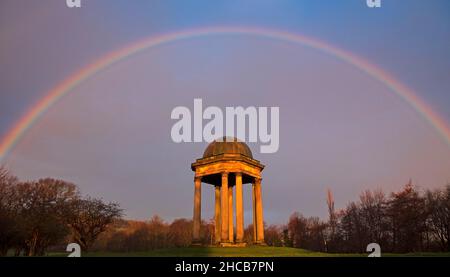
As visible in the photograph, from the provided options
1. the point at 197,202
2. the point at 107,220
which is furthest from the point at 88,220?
the point at 197,202

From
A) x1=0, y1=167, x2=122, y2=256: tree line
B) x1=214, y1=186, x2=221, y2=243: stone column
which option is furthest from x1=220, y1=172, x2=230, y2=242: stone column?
x1=0, y1=167, x2=122, y2=256: tree line

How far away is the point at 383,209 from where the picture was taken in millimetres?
72250

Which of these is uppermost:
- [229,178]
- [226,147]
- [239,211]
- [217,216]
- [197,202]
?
[226,147]

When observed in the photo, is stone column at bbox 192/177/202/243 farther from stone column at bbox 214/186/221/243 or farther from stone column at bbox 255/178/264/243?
stone column at bbox 255/178/264/243

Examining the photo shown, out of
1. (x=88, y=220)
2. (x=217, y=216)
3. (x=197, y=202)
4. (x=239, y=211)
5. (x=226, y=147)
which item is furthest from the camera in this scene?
(x=88, y=220)

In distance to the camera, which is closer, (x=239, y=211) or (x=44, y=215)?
(x=239, y=211)

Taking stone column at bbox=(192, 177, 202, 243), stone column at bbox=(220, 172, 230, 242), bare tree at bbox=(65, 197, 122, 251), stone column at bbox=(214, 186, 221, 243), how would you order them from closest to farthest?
stone column at bbox=(220, 172, 230, 242) < stone column at bbox=(192, 177, 202, 243) < stone column at bbox=(214, 186, 221, 243) < bare tree at bbox=(65, 197, 122, 251)

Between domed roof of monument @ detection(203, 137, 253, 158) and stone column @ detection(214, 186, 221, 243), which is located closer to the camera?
domed roof of monument @ detection(203, 137, 253, 158)

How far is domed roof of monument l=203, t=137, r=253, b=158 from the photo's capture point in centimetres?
4409

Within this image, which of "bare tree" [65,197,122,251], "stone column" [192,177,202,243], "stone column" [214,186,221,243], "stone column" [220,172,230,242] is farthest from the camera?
"bare tree" [65,197,122,251]

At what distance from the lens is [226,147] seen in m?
44.3

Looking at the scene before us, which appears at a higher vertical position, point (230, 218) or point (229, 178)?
point (229, 178)

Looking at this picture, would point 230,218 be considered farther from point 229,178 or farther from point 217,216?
point 229,178
